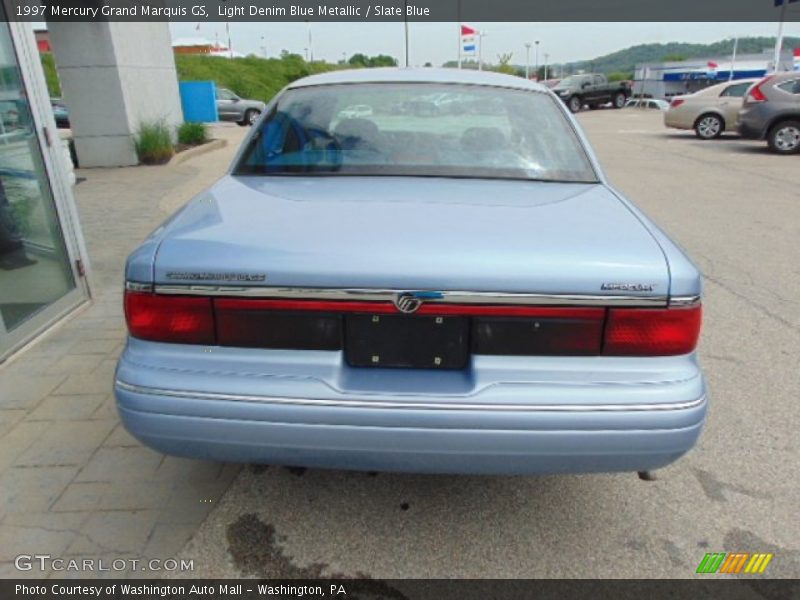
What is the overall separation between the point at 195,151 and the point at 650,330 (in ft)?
38.8

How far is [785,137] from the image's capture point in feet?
41.2

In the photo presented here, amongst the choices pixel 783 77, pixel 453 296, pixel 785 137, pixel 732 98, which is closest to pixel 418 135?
pixel 453 296

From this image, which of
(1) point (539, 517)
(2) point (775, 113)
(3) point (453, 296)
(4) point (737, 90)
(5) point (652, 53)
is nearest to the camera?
(3) point (453, 296)

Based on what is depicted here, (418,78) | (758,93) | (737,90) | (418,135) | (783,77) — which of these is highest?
(418,78)

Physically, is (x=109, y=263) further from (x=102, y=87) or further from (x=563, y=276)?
(x=102, y=87)

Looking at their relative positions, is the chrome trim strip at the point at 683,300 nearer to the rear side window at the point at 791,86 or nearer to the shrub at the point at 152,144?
the shrub at the point at 152,144

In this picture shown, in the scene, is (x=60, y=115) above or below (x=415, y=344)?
below

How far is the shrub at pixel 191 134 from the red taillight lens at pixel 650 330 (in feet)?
40.4

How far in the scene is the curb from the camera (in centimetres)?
1099

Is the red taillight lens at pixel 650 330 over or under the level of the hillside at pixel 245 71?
under

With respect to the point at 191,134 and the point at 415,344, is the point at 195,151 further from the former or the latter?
the point at 415,344

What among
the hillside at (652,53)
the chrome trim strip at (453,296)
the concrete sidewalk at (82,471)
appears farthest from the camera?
the hillside at (652,53)

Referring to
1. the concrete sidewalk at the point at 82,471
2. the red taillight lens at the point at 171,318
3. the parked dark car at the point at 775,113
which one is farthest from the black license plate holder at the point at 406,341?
the parked dark car at the point at 775,113

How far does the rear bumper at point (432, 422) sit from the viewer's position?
1.71 m
